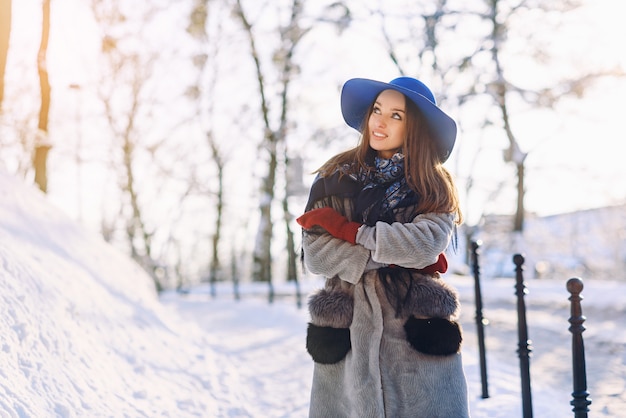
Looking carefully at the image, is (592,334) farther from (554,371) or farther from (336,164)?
(336,164)

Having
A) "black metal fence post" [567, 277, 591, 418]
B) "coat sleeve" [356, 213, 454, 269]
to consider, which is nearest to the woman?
"coat sleeve" [356, 213, 454, 269]

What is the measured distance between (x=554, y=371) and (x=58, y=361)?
4.84 m

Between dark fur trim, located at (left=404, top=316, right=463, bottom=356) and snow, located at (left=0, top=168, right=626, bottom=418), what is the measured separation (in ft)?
5.95

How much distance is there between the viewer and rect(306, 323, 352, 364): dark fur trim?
8.90 ft

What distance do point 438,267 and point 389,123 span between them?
67 cm

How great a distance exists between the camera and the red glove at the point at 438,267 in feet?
9.09

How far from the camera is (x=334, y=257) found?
105 inches

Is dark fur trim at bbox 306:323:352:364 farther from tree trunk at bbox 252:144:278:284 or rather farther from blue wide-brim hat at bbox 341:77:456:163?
tree trunk at bbox 252:144:278:284

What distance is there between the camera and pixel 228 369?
641cm

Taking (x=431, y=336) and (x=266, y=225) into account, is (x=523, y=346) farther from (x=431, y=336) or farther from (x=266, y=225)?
(x=266, y=225)

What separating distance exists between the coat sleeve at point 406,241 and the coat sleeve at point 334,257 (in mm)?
64

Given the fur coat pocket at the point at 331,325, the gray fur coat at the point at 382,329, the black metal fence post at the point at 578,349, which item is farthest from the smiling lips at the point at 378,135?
the black metal fence post at the point at 578,349

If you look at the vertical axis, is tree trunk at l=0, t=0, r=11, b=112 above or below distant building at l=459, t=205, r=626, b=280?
above

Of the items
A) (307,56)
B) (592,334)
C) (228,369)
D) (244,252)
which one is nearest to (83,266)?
(228,369)
